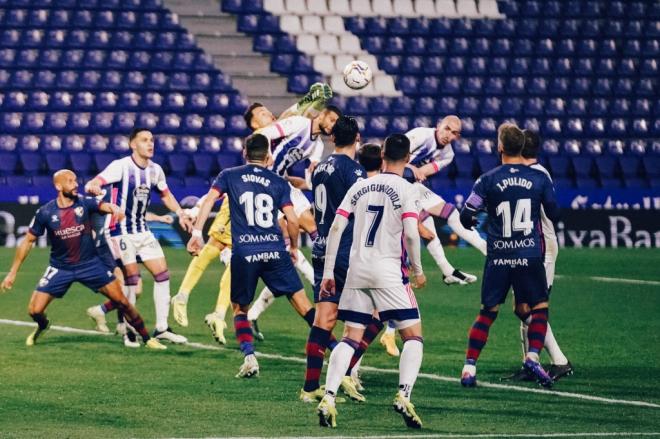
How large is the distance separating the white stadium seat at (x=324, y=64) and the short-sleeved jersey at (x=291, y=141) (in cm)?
1805

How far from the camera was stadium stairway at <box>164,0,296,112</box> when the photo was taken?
97.9ft

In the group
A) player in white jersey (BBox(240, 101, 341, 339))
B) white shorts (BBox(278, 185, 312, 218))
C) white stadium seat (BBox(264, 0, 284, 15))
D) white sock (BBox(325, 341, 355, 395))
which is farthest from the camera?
white stadium seat (BBox(264, 0, 284, 15))

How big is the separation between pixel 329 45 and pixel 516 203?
21330 mm

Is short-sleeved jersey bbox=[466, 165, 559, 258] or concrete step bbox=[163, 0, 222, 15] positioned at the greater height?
concrete step bbox=[163, 0, 222, 15]

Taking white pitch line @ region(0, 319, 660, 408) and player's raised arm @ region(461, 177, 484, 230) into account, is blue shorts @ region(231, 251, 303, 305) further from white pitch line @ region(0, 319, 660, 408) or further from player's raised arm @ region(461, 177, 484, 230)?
player's raised arm @ region(461, 177, 484, 230)

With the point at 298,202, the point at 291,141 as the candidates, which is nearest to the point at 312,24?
the point at 298,202

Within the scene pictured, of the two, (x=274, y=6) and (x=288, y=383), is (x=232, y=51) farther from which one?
(x=288, y=383)

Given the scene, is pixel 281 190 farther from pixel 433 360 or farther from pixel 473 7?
pixel 473 7

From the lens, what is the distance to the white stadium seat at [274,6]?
30844 millimetres

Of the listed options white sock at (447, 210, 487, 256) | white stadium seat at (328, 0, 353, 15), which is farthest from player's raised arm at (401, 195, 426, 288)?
white stadium seat at (328, 0, 353, 15)

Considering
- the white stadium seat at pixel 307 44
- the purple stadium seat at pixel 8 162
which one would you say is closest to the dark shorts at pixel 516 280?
the purple stadium seat at pixel 8 162

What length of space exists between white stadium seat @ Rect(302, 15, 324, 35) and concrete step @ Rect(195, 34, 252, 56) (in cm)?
138

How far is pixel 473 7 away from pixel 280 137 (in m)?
21.0

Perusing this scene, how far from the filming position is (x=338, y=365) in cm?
802
